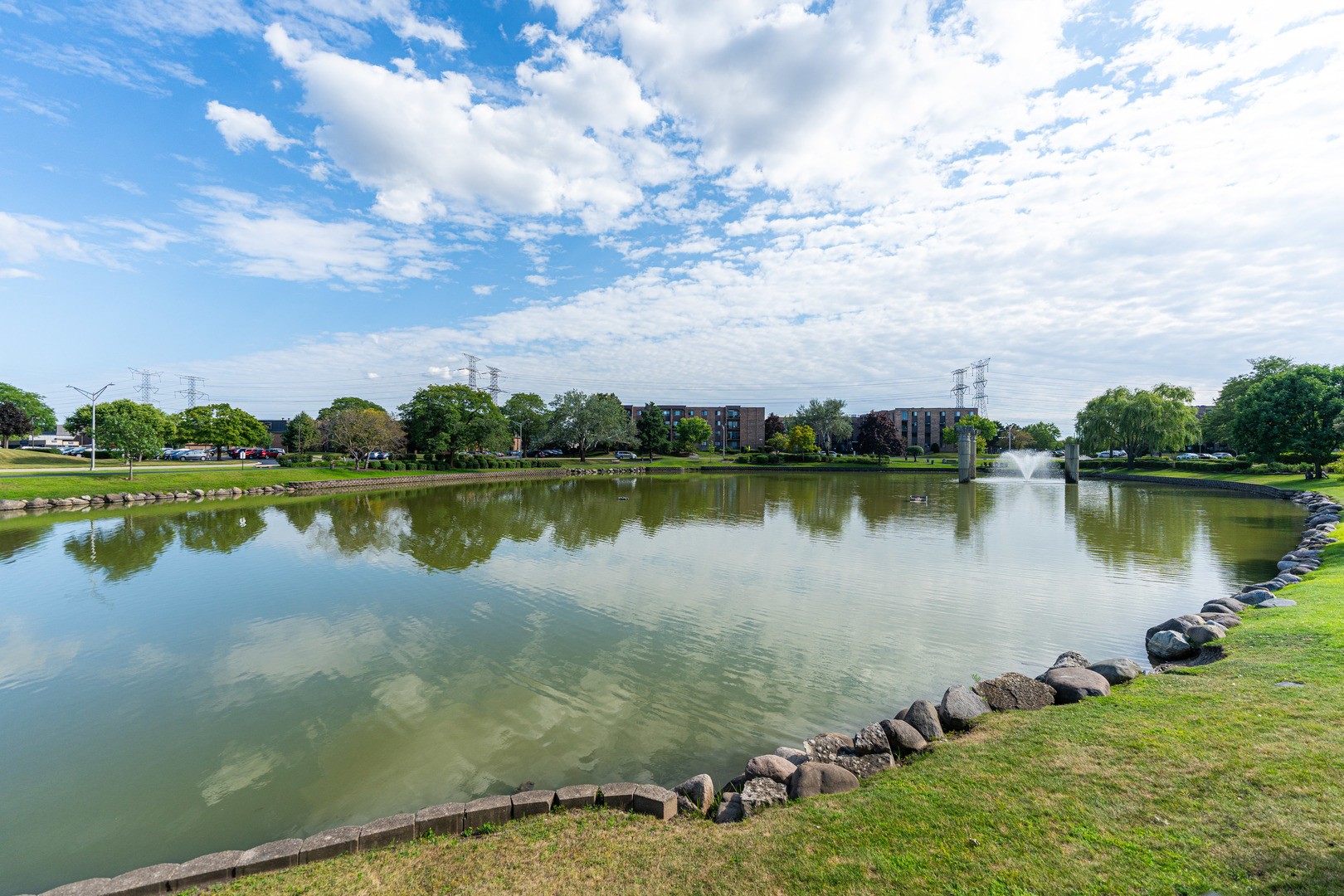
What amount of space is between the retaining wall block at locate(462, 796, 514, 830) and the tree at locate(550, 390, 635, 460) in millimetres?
79025

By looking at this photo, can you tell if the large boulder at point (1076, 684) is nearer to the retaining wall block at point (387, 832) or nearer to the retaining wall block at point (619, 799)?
the retaining wall block at point (619, 799)

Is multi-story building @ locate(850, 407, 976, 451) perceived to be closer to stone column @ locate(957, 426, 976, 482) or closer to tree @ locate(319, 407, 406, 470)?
stone column @ locate(957, 426, 976, 482)

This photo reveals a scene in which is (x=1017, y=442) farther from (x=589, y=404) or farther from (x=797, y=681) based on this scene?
(x=797, y=681)

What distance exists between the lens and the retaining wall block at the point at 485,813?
5012 millimetres

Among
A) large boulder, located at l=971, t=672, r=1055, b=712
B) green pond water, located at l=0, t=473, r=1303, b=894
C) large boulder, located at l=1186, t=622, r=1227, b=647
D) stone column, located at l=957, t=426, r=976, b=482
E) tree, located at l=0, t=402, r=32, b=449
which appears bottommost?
green pond water, located at l=0, t=473, r=1303, b=894

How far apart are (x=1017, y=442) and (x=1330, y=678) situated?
143087 mm

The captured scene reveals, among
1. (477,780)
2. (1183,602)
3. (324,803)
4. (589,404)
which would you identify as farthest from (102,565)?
(589,404)

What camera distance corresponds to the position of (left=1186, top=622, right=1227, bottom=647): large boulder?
858cm

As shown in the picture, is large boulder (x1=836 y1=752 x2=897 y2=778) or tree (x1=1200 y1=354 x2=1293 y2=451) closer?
large boulder (x1=836 y1=752 x2=897 y2=778)

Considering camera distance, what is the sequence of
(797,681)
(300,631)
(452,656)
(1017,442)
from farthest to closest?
1. (1017,442)
2. (300,631)
3. (452,656)
4. (797,681)

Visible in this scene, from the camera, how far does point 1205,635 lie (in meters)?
8.65

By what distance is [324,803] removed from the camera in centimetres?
594

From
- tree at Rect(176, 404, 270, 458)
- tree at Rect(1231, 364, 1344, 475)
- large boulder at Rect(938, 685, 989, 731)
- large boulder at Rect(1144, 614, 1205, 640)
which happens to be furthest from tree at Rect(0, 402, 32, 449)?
tree at Rect(1231, 364, 1344, 475)

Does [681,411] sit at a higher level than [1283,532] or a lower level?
higher
